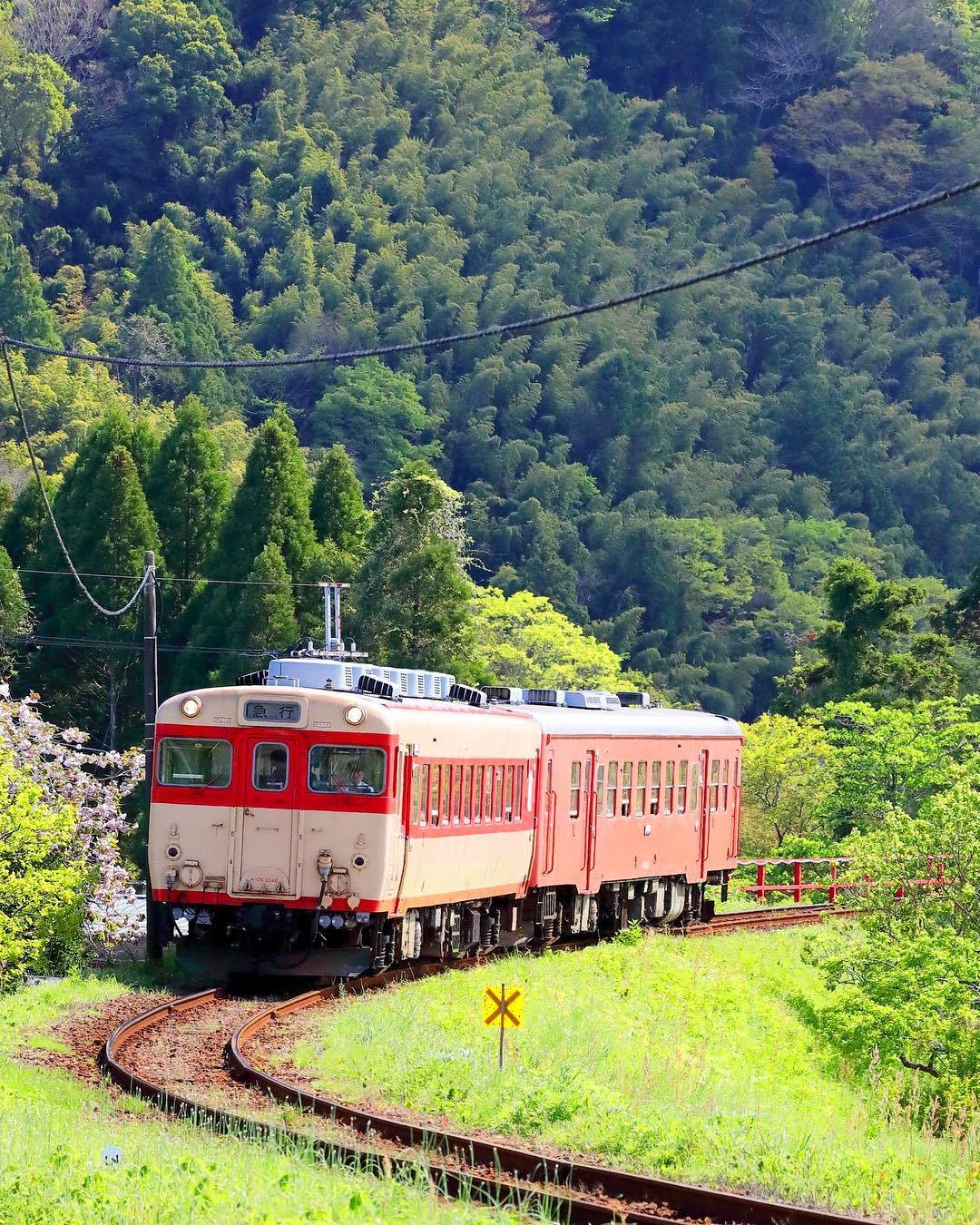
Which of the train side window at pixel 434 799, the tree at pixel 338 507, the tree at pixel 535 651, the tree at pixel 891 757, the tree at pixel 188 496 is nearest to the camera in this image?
the train side window at pixel 434 799

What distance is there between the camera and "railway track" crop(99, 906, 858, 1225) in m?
10.9

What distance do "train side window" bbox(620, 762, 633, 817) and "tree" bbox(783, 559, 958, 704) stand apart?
27.8 metres

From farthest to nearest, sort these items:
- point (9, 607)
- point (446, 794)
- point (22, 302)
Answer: point (22, 302) < point (9, 607) < point (446, 794)

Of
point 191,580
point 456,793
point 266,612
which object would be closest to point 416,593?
point 266,612

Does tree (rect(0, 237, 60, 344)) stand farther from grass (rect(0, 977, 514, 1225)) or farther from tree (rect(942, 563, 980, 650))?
grass (rect(0, 977, 514, 1225))

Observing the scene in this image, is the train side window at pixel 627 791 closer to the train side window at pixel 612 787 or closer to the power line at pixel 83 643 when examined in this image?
the train side window at pixel 612 787

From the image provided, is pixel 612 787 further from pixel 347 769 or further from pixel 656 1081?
pixel 656 1081

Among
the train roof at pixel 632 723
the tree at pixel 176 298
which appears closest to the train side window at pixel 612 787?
the train roof at pixel 632 723

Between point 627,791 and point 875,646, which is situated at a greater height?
point 875,646

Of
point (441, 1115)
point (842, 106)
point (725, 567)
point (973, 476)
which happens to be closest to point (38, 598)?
point (441, 1115)

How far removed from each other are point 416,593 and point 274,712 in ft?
76.2

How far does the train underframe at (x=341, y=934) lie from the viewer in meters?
20.3

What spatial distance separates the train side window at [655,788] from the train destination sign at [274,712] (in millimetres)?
9305

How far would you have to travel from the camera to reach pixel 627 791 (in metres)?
27.8
